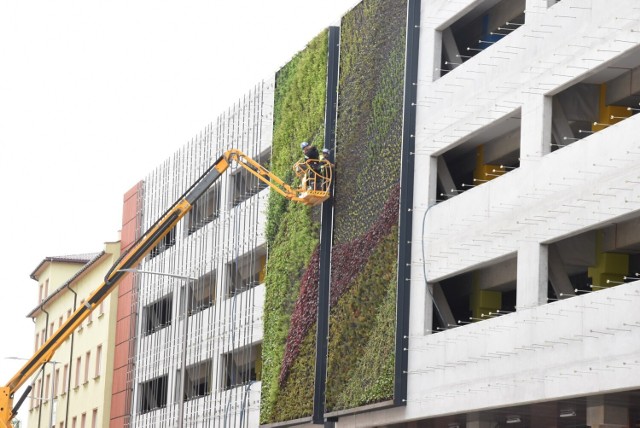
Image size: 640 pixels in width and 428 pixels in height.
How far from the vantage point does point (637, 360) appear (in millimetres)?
27234

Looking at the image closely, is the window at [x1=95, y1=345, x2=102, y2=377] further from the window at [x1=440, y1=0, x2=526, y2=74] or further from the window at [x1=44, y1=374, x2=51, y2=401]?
the window at [x1=440, y1=0, x2=526, y2=74]

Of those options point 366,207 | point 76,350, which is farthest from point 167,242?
point 366,207

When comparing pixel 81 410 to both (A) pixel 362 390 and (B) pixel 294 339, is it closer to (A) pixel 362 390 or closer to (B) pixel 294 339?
(B) pixel 294 339

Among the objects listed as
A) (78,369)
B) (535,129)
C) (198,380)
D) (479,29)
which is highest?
(479,29)

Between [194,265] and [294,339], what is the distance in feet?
50.5

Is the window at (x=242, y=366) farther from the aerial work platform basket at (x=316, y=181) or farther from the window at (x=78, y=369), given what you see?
the window at (x=78, y=369)

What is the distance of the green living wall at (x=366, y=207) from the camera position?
40156mm

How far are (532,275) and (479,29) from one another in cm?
1054

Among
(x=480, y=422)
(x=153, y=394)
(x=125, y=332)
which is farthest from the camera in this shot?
(x=125, y=332)

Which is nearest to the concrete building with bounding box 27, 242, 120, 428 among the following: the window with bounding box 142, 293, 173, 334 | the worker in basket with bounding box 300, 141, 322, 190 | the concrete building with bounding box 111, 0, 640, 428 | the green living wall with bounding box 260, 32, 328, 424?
the window with bounding box 142, 293, 173, 334

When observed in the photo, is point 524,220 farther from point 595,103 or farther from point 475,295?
point 475,295

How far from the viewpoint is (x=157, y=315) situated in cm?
6744

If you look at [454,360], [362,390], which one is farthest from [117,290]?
[454,360]

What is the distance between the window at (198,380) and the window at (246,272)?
3848 mm
